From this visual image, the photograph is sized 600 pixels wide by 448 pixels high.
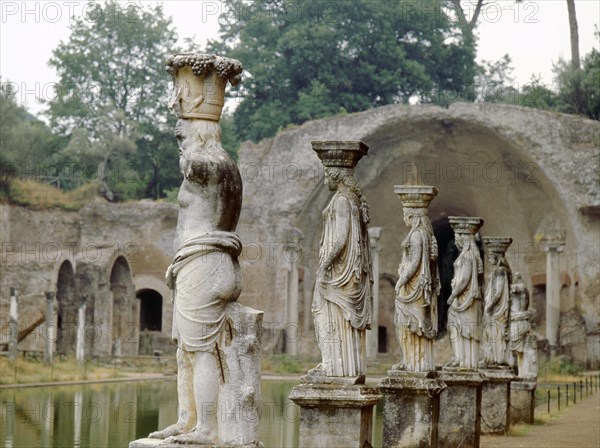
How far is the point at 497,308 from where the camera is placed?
1792 cm

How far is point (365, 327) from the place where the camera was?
959cm

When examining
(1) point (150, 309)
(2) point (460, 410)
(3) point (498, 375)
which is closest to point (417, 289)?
(2) point (460, 410)

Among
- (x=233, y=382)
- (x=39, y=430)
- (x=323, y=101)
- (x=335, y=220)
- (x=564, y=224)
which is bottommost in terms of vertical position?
(x=39, y=430)

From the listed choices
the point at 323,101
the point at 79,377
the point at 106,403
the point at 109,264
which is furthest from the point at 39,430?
the point at 323,101

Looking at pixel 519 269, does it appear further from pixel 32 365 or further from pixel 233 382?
pixel 233 382

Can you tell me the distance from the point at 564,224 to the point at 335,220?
2941 cm

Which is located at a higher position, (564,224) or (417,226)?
(564,224)

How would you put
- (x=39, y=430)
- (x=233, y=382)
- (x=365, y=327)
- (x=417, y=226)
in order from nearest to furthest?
1. (x=233, y=382)
2. (x=365, y=327)
3. (x=417, y=226)
4. (x=39, y=430)

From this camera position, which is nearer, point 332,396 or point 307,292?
point 332,396

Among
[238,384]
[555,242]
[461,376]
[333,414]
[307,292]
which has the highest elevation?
[555,242]

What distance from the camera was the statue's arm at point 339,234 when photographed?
956cm

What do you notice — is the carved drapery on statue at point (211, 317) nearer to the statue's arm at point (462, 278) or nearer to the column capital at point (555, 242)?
the statue's arm at point (462, 278)

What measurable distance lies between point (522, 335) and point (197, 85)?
1560cm

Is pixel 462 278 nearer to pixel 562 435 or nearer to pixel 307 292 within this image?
pixel 562 435
